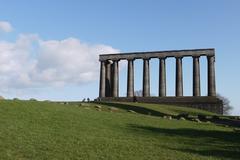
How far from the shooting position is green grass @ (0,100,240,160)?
1919 cm

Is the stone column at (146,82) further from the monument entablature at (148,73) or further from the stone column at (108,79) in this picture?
the stone column at (108,79)

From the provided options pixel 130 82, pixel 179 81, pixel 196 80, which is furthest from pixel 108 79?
pixel 196 80

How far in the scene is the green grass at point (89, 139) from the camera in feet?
63.0

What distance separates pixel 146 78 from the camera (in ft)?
346

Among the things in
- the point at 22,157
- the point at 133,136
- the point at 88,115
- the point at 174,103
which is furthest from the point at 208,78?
the point at 22,157

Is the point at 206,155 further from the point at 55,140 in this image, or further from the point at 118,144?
the point at 55,140

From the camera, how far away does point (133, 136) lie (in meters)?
26.0

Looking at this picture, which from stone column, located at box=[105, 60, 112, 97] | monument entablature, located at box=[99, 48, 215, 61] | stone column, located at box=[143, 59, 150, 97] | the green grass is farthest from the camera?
stone column, located at box=[105, 60, 112, 97]

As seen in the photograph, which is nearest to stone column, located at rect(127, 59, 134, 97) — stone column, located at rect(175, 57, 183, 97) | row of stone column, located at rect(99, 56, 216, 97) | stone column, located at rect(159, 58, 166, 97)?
row of stone column, located at rect(99, 56, 216, 97)

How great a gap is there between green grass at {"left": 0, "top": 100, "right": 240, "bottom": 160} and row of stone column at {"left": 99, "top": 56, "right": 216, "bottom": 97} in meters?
69.2

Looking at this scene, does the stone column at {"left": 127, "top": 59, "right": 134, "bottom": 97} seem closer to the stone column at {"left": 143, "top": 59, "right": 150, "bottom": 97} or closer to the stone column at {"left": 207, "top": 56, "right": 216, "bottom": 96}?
the stone column at {"left": 143, "top": 59, "right": 150, "bottom": 97}

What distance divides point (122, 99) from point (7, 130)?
262 ft

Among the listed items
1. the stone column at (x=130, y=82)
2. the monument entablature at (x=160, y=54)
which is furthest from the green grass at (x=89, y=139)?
the stone column at (x=130, y=82)

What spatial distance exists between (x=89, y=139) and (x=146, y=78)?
8283 centimetres
